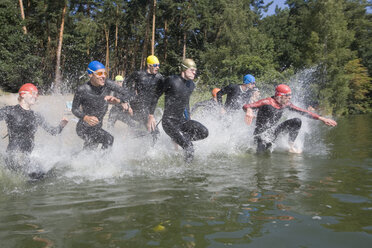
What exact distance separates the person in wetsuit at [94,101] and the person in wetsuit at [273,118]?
9.94ft

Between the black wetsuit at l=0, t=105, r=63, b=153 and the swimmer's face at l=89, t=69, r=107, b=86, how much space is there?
1145 millimetres

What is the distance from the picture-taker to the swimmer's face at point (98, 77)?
639cm

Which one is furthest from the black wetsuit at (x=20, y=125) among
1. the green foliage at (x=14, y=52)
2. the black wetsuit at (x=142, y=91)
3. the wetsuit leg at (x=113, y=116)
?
the green foliage at (x=14, y=52)

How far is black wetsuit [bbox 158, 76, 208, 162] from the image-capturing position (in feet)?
22.7

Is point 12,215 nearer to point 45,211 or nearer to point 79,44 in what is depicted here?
point 45,211

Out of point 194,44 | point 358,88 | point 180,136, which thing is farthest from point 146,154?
point 194,44

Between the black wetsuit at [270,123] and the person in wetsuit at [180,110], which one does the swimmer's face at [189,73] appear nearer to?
the person in wetsuit at [180,110]

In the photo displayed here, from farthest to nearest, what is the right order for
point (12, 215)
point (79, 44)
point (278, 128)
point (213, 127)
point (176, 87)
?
point (79, 44)
point (213, 127)
point (278, 128)
point (176, 87)
point (12, 215)

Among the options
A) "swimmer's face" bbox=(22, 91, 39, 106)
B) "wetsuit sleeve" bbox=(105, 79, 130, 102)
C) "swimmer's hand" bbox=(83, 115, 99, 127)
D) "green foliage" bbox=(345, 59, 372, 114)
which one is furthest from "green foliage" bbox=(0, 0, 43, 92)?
"green foliage" bbox=(345, 59, 372, 114)

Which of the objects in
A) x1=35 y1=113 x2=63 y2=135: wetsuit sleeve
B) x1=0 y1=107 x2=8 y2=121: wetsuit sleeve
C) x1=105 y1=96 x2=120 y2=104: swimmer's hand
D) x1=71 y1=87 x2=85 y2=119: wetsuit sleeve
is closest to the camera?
x1=0 y1=107 x2=8 y2=121: wetsuit sleeve

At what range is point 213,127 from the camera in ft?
33.1

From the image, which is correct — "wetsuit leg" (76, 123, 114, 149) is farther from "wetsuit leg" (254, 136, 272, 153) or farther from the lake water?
"wetsuit leg" (254, 136, 272, 153)

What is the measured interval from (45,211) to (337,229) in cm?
294

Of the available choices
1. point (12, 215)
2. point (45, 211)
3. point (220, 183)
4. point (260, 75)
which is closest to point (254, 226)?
A: point (220, 183)
